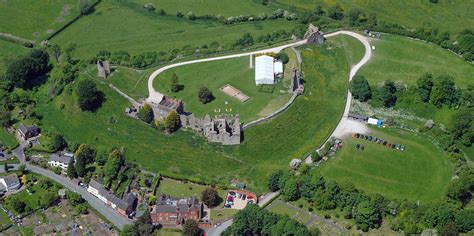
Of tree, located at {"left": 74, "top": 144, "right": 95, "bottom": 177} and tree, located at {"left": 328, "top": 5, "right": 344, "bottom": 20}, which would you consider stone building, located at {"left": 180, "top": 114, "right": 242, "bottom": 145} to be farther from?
tree, located at {"left": 328, "top": 5, "right": 344, "bottom": 20}

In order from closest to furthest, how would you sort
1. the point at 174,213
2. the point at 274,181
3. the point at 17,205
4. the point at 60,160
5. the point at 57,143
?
the point at 174,213, the point at 17,205, the point at 274,181, the point at 60,160, the point at 57,143

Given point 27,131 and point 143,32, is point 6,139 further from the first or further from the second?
point 143,32

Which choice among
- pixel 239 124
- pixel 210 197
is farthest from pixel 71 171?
pixel 239 124

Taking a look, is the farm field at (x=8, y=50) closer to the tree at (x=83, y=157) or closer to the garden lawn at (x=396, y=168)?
the tree at (x=83, y=157)

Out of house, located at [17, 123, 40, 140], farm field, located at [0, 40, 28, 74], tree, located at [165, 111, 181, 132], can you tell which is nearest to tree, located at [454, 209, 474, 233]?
tree, located at [165, 111, 181, 132]

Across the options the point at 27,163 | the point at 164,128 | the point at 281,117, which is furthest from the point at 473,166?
the point at 27,163
